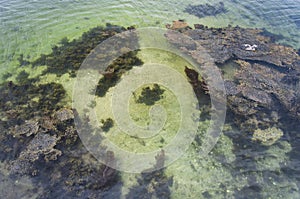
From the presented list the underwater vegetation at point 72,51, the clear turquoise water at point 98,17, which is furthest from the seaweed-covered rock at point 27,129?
the clear turquoise water at point 98,17

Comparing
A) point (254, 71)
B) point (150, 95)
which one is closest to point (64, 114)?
point (150, 95)

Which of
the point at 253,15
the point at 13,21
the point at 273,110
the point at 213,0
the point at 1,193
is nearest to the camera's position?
the point at 1,193

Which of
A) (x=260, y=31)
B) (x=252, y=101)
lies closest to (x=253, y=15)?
(x=260, y=31)

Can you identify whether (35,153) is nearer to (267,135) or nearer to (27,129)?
(27,129)

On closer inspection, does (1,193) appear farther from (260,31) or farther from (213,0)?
(213,0)

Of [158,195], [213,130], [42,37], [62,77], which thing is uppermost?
[42,37]

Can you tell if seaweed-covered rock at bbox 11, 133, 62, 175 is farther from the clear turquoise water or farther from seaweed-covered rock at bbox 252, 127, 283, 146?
seaweed-covered rock at bbox 252, 127, 283, 146

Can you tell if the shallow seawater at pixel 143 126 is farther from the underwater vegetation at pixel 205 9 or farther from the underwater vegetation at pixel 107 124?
the underwater vegetation at pixel 205 9
